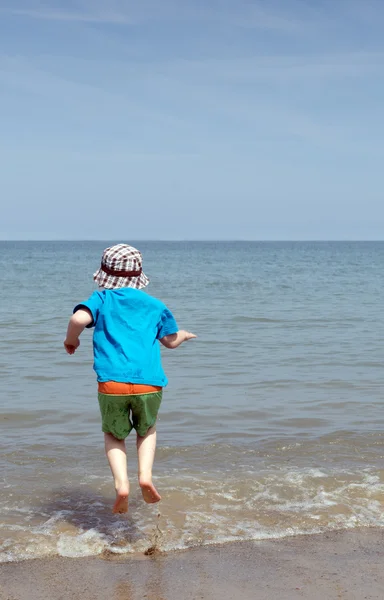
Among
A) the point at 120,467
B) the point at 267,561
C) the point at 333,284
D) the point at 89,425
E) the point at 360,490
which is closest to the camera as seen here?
the point at 267,561

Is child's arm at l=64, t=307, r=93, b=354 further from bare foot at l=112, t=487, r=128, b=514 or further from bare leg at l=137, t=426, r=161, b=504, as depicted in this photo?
bare foot at l=112, t=487, r=128, b=514

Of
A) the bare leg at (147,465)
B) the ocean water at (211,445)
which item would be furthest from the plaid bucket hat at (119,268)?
the ocean water at (211,445)

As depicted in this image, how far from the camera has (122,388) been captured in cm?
404

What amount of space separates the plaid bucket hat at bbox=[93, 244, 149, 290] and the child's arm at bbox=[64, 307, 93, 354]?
247 mm

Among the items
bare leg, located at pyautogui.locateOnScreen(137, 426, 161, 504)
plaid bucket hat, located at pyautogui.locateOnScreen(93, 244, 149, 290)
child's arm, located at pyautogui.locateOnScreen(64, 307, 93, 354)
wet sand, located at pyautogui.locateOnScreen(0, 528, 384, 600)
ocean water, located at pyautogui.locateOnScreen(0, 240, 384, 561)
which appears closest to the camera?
wet sand, located at pyautogui.locateOnScreen(0, 528, 384, 600)

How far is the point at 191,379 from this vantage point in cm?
889

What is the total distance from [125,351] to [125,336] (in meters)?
0.08

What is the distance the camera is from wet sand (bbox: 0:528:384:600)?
3.44 meters

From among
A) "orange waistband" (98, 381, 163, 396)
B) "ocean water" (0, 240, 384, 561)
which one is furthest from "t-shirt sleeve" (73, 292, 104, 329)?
"ocean water" (0, 240, 384, 561)

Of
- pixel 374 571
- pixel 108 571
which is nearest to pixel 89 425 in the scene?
pixel 108 571

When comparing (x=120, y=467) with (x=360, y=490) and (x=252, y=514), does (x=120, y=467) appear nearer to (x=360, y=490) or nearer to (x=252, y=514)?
(x=252, y=514)

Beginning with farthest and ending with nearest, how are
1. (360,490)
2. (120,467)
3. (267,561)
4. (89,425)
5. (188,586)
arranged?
1. (89,425)
2. (360,490)
3. (120,467)
4. (267,561)
5. (188,586)

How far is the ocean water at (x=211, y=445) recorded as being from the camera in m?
4.40

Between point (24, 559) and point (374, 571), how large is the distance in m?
1.78
